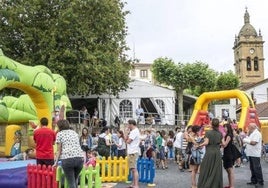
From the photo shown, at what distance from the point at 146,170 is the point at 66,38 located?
Answer: 1714 cm

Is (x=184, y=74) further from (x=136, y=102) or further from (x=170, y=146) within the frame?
(x=170, y=146)

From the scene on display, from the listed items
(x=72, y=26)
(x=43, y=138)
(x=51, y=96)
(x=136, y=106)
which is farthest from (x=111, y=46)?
(x=43, y=138)

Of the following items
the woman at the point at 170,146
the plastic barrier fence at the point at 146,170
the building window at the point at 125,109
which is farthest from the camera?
the building window at the point at 125,109

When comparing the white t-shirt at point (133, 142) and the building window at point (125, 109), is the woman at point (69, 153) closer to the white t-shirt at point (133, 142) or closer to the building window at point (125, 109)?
the white t-shirt at point (133, 142)

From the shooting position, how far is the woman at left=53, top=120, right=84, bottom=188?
8977 mm

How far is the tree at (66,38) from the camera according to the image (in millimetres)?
28250

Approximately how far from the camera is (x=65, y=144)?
9016mm

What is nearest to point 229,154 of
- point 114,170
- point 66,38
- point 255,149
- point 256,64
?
point 255,149

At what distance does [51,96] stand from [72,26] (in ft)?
38.2

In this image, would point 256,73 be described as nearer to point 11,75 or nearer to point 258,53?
point 258,53

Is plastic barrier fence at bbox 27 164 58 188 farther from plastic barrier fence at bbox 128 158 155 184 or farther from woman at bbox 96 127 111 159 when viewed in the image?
woman at bbox 96 127 111 159

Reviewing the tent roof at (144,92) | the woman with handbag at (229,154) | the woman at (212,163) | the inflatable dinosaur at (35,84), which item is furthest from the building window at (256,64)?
the woman at (212,163)

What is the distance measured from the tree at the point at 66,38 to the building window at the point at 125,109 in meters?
3.82

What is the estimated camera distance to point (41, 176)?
33.7ft
